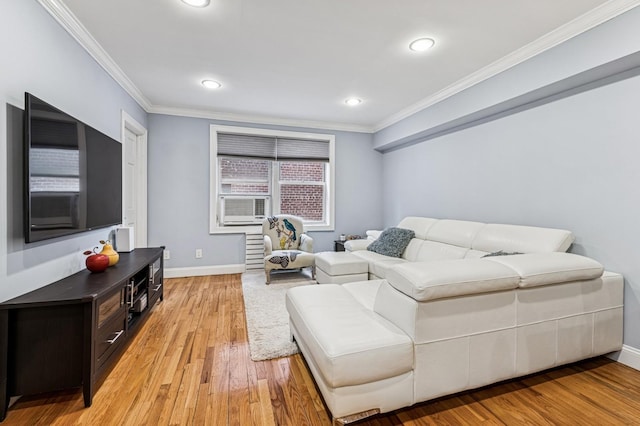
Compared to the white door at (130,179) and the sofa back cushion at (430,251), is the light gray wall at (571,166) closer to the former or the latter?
the sofa back cushion at (430,251)

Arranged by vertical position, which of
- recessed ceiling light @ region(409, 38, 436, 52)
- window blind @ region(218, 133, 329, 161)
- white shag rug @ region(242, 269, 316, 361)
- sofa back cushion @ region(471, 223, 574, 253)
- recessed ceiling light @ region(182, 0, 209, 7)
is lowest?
white shag rug @ region(242, 269, 316, 361)

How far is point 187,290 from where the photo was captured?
11.9ft

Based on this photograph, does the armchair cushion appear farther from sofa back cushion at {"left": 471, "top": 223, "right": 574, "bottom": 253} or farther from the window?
sofa back cushion at {"left": 471, "top": 223, "right": 574, "bottom": 253}

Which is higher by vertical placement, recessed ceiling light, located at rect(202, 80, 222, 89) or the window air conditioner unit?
recessed ceiling light, located at rect(202, 80, 222, 89)

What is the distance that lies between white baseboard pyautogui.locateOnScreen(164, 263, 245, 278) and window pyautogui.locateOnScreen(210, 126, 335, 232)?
577 millimetres

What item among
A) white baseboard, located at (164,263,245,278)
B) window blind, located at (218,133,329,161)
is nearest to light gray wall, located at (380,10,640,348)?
window blind, located at (218,133,329,161)

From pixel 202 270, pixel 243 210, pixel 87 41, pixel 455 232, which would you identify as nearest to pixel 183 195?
pixel 243 210

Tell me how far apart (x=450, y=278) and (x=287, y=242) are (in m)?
3.18

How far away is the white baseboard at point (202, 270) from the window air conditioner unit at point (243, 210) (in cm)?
69

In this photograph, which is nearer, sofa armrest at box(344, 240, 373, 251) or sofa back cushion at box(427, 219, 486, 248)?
sofa back cushion at box(427, 219, 486, 248)

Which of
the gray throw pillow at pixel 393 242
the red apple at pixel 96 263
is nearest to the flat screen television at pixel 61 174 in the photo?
the red apple at pixel 96 263

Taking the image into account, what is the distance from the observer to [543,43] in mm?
2316

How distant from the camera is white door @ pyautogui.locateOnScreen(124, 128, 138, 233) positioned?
348cm

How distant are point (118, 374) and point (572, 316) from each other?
294 centimetres
